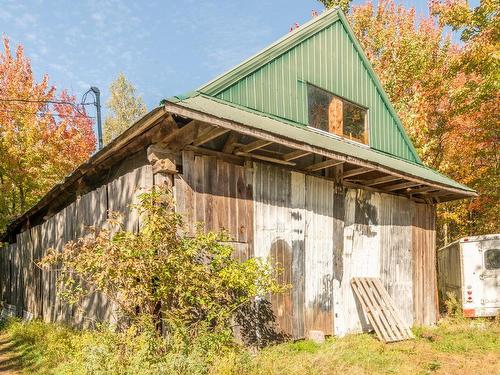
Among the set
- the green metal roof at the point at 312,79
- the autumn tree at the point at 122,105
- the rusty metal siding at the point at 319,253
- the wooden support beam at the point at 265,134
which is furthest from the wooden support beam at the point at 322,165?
the autumn tree at the point at 122,105

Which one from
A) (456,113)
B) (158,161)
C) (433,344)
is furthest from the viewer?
(456,113)

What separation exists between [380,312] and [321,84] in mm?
6392

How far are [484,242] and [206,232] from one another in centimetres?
1063

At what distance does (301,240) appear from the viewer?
8531mm

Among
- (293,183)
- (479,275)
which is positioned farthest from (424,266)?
(293,183)

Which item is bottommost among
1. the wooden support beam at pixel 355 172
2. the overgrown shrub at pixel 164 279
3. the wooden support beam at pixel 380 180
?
the overgrown shrub at pixel 164 279

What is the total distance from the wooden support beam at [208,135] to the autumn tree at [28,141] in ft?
48.0

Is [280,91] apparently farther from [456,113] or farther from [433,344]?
[456,113]

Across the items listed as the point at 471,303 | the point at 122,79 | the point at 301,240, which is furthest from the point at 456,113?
the point at 122,79

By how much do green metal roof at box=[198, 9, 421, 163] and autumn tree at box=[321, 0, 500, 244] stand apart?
5.85 m

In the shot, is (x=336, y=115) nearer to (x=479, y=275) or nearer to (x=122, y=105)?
(x=479, y=275)

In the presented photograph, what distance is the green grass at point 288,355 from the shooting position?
4964 millimetres

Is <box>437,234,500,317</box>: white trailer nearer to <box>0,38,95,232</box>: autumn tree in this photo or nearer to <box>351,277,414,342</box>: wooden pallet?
<box>351,277,414,342</box>: wooden pallet

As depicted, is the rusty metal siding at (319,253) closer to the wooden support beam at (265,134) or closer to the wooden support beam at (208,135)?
the wooden support beam at (265,134)
